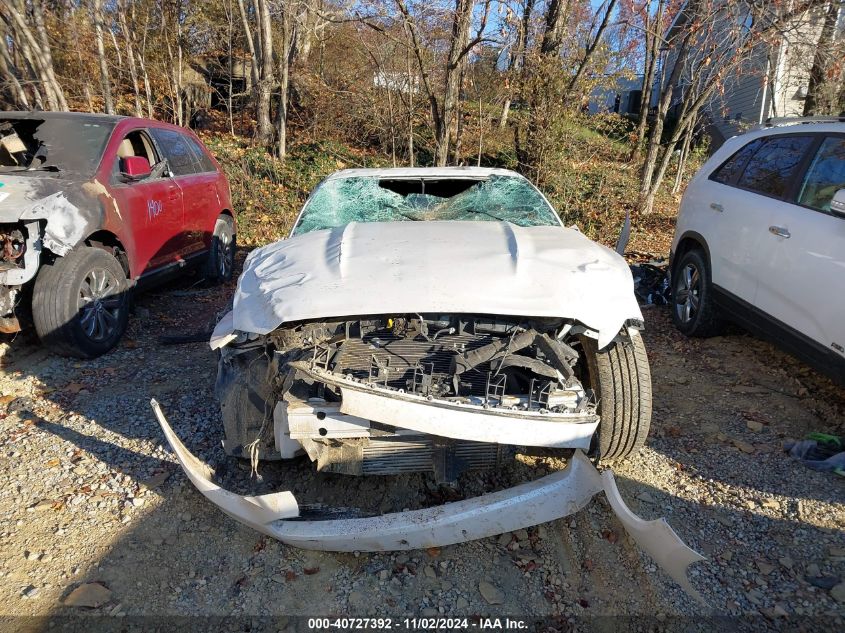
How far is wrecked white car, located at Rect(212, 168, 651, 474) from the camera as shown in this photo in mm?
2430

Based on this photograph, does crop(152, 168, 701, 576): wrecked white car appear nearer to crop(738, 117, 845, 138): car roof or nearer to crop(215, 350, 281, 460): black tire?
crop(215, 350, 281, 460): black tire

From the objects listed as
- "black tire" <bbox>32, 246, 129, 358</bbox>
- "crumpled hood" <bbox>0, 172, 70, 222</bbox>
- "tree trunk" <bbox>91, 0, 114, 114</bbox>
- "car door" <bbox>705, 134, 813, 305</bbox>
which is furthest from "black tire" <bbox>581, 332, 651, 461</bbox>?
"tree trunk" <bbox>91, 0, 114, 114</bbox>

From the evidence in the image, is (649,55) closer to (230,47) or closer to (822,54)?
(822,54)

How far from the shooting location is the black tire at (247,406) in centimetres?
274

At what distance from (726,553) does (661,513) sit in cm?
34

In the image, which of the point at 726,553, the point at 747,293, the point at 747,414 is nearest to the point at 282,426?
the point at 726,553

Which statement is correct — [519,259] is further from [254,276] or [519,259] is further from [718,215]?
[718,215]

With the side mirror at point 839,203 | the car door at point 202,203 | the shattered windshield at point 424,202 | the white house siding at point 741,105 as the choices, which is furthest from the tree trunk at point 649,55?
the car door at point 202,203

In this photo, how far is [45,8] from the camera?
10031 millimetres

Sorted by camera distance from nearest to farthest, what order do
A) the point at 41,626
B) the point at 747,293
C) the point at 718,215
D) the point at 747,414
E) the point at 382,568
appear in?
the point at 41,626 → the point at 382,568 → the point at 747,414 → the point at 747,293 → the point at 718,215

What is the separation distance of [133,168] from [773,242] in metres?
5.18

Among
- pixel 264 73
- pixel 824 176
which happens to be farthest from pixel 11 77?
pixel 824 176

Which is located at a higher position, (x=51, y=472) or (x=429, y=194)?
(x=429, y=194)

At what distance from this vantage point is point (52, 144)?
16.5ft
